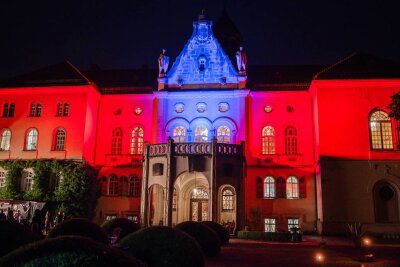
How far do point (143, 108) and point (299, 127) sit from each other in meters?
14.6

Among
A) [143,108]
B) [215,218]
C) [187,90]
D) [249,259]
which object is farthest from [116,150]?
[249,259]

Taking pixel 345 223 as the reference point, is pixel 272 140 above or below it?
above

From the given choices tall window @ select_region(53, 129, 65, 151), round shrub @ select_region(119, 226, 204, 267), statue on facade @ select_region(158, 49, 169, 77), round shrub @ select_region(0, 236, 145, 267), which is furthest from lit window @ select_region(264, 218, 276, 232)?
round shrub @ select_region(0, 236, 145, 267)

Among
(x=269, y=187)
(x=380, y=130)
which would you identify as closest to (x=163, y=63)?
(x=269, y=187)

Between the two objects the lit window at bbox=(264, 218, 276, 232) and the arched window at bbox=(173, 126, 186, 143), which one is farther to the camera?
the arched window at bbox=(173, 126, 186, 143)

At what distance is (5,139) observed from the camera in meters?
41.4

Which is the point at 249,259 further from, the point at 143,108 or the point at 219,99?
the point at 143,108

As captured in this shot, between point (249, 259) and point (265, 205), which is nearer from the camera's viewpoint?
point (249, 259)

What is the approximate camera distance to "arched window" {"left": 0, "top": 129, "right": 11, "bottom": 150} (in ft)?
135

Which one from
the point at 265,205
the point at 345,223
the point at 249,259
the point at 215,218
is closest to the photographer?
the point at 249,259

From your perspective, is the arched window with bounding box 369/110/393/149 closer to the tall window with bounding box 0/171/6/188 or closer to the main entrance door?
the main entrance door

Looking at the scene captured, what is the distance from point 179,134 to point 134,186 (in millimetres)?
6423

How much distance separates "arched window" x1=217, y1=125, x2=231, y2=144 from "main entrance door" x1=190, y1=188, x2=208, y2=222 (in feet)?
15.7

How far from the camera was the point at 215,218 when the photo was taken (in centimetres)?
3253
